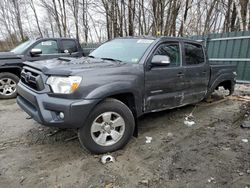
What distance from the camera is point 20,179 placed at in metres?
2.81

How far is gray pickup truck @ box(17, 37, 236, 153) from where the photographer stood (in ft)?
9.87

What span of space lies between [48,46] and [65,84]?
5.10 m

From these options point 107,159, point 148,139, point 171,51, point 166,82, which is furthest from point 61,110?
point 171,51

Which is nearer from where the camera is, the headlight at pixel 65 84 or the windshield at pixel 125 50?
the headlight at pixel 65 84

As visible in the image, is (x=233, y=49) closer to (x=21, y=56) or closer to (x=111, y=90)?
(x=111, y=90)

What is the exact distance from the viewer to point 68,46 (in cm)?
802

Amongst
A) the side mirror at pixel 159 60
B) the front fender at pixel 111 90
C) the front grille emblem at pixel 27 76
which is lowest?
the front fender at pixel 111 90

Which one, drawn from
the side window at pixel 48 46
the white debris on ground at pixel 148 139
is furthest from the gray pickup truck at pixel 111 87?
the side window at pixel 48 46

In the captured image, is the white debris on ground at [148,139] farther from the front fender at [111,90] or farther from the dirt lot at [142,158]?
the front fender at [111,90]

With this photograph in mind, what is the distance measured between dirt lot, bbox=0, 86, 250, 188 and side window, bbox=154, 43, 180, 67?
1.23 meters

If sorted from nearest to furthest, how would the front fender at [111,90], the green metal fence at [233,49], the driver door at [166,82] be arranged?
the front fender at [111,90] < the driver door at [166,82] < the green metal fence at [233,49]

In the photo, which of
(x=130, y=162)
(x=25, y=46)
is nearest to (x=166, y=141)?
(x=130, y=162)

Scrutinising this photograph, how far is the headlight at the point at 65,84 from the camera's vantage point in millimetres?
2988

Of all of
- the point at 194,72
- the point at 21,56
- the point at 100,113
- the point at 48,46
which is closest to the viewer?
the point at 100,113
